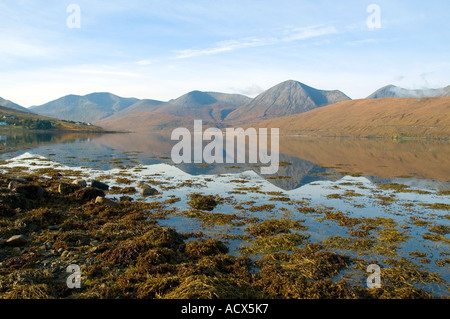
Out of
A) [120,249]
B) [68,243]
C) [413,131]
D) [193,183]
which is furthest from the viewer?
[413,131]

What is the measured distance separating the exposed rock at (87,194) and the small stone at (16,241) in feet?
26.6

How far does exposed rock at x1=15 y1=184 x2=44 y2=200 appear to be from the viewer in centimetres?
1921

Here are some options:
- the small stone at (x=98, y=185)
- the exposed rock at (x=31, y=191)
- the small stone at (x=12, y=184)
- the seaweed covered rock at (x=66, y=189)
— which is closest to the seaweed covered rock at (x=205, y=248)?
the exposed rock at (x=31, y=191)

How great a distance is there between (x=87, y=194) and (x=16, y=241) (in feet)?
28.8

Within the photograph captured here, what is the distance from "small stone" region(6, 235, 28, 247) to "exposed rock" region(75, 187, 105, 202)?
8096mm

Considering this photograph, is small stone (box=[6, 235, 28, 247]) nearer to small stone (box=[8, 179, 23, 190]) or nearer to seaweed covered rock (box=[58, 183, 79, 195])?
small stone (box=[8, 179, 23, 190])

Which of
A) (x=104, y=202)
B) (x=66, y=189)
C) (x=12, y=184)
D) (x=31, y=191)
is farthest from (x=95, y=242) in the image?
(x=12, y=184)

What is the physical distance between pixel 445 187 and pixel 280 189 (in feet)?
60.3

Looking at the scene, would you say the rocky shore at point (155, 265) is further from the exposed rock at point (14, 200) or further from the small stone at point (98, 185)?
the small stone at point (98, 185)

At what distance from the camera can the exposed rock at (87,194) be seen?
20.9 metres

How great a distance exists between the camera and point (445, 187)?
99.2 ft

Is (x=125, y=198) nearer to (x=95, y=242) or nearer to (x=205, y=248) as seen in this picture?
(x=95, y=242)
